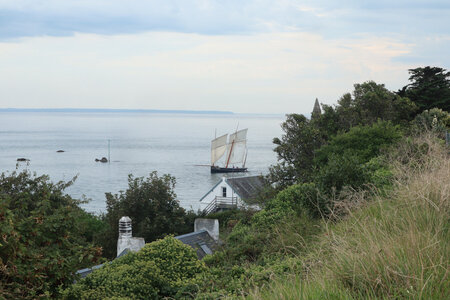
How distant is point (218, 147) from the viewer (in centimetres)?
10475

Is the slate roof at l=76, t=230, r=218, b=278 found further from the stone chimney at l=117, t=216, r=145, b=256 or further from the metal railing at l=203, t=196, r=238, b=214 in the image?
the metal railing at l=203, t=196, r=238, b=214

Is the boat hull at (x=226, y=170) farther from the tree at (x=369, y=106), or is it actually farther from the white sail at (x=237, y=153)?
the tree at (x=369, y=106)

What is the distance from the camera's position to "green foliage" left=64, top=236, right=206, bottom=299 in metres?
8.67

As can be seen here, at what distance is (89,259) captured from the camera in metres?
7.88

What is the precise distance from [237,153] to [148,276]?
318 ft

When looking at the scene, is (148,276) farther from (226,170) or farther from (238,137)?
(238,137)

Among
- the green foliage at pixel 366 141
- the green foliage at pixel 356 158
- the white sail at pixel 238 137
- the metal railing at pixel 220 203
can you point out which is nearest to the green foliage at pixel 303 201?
the green foliage at pixel 356 158

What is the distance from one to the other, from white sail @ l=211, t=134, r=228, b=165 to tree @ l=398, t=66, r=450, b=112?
55.8 metres

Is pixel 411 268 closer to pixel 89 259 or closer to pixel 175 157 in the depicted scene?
pixel 89 259

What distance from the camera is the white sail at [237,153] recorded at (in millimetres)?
104750

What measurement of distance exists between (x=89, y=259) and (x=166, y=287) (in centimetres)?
221

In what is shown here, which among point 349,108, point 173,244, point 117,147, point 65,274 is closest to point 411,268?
point 65,274

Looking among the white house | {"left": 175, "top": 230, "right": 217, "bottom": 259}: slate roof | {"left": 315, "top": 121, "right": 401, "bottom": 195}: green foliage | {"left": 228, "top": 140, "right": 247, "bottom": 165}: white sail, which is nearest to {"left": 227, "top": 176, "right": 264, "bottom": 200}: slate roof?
the white house

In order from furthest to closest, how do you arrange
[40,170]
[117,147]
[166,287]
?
[117,147]
[40,170]
[166,287]
